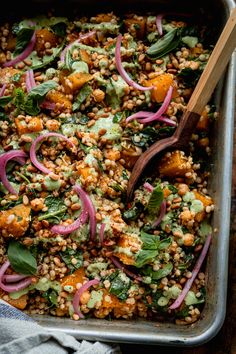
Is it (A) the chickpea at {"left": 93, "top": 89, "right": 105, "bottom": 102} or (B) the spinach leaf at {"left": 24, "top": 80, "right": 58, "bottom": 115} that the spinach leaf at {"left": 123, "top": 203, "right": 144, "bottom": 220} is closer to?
(A) the chickpea at {"left": 93, "top": 89, "right": 105, "bottom": 102}

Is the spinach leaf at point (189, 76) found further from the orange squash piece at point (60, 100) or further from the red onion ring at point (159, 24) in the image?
the orange squash piece at point (60, 100)

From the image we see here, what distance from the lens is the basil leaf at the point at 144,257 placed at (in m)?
3.09

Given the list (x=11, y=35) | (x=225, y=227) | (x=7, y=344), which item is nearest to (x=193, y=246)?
(x=225, y=227)

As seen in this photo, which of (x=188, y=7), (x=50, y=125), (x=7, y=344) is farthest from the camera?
(x=188, y=7)

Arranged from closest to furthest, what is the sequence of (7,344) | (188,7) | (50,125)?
(7,344) → (50,125) → (188,7)

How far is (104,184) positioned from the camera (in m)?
3.15

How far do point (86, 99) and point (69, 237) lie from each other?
73 centimetres

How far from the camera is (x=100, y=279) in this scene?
3164 millimetres

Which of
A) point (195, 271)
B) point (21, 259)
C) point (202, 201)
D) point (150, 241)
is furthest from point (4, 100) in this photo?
point (195, 271)

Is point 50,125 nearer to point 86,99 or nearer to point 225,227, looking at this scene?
point 86,99

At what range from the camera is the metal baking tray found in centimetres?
306

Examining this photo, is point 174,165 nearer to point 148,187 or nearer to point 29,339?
point 148,187

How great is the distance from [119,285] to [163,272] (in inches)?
9.3

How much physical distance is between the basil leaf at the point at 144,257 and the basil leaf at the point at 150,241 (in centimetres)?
2
